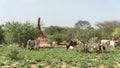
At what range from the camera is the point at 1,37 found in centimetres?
4069

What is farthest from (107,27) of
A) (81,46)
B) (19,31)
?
(81,46)

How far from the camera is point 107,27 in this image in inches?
2552

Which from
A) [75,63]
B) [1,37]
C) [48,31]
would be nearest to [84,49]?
[75,63]

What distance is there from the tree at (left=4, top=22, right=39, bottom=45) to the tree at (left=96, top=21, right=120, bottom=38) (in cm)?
2977

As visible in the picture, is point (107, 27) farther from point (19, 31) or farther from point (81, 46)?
point (81, 46)

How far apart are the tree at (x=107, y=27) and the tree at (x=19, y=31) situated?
29.8 metres

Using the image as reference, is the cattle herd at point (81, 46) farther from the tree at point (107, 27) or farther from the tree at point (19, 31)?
→ the tree at point (107, 27)

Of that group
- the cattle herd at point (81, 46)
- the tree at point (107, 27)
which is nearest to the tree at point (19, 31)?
the cattle herd at point (81, 46)

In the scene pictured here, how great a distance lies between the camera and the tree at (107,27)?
61.1 meters

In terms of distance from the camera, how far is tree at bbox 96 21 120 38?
61062 mm

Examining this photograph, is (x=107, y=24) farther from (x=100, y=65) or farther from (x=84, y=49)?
(x=100, y=65)

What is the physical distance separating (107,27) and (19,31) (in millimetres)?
37098

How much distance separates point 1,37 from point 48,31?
24229 millimetres

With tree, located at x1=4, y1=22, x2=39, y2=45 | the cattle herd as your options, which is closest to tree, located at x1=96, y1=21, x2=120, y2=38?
tree, located at x1=4, y1=22, x2=39, y2=45
